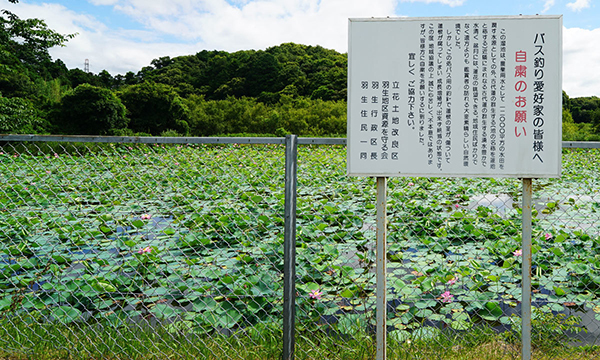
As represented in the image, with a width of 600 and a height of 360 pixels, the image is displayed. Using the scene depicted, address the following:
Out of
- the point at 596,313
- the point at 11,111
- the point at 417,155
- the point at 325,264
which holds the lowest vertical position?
the point at 596,313

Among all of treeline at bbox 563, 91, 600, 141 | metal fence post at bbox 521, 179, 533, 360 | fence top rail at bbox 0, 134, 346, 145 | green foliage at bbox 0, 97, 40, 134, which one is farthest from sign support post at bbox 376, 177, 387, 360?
treeline at bbox 563, 91, 600, 141

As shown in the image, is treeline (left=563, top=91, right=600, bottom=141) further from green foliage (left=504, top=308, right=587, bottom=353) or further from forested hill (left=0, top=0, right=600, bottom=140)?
green foliage (left=504, top=308, right=587, bottom=353)

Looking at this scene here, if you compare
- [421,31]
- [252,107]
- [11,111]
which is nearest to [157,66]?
[252,107]

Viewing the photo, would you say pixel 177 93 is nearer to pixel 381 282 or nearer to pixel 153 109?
pixel 153 109

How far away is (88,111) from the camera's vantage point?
13.4 meters

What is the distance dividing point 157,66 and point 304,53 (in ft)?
45.4

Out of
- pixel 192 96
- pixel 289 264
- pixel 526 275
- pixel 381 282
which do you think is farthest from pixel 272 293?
pixel 192 96

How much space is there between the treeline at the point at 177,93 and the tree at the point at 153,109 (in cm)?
4

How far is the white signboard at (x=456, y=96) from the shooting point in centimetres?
142

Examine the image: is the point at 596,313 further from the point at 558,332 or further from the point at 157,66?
the point at 157,66

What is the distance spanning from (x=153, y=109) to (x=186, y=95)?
13.0m

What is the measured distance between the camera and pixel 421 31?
1444 millimetres

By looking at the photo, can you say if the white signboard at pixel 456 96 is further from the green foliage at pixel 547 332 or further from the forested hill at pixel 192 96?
the forested hill at pixel 192 96

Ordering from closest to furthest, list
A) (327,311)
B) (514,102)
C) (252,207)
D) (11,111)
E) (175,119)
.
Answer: (514,102) → (327,311) → (252,207) → (11,111) → (175,119)
